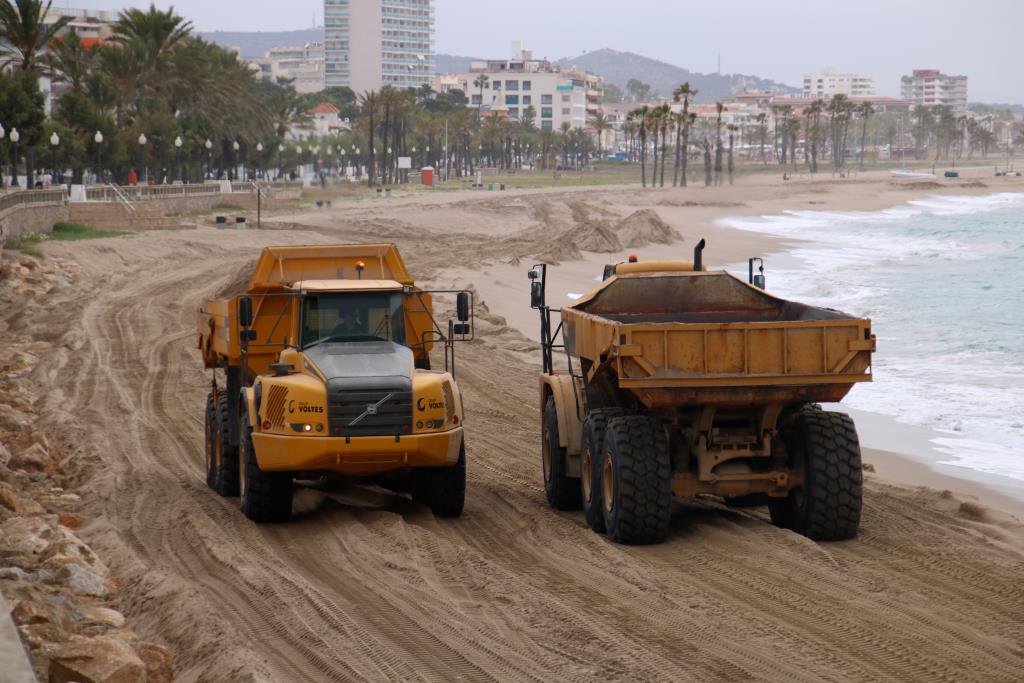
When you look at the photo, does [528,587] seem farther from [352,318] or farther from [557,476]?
[352,318]

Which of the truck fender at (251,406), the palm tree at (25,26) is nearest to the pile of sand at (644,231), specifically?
the palm tree at (25,26)

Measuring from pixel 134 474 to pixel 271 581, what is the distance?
5790 millimetres

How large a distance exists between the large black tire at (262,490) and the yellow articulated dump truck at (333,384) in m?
0.01

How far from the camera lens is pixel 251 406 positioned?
41.6 ft

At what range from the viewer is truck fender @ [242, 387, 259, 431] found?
12562mm

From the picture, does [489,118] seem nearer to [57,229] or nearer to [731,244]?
[731,244]

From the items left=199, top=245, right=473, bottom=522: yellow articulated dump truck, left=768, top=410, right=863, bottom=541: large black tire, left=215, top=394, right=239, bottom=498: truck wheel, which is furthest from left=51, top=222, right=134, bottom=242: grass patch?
left=768, top=410, right=863, bottom=541: large black tire

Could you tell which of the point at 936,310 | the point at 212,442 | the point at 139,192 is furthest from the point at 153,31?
the point at 212,442

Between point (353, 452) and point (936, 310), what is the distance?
98.7 feet

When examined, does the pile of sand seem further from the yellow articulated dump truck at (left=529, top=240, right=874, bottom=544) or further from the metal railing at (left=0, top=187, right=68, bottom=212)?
the yellow articulated dump truck at (left=529, top=240, right=874, bottom=544)

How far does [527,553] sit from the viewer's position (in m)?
12.0

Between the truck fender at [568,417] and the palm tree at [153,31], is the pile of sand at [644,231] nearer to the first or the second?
the palm tree at [153,31]

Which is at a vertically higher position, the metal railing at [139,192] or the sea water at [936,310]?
the metal railing at [139,192]

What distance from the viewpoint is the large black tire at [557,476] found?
13.9 metres
